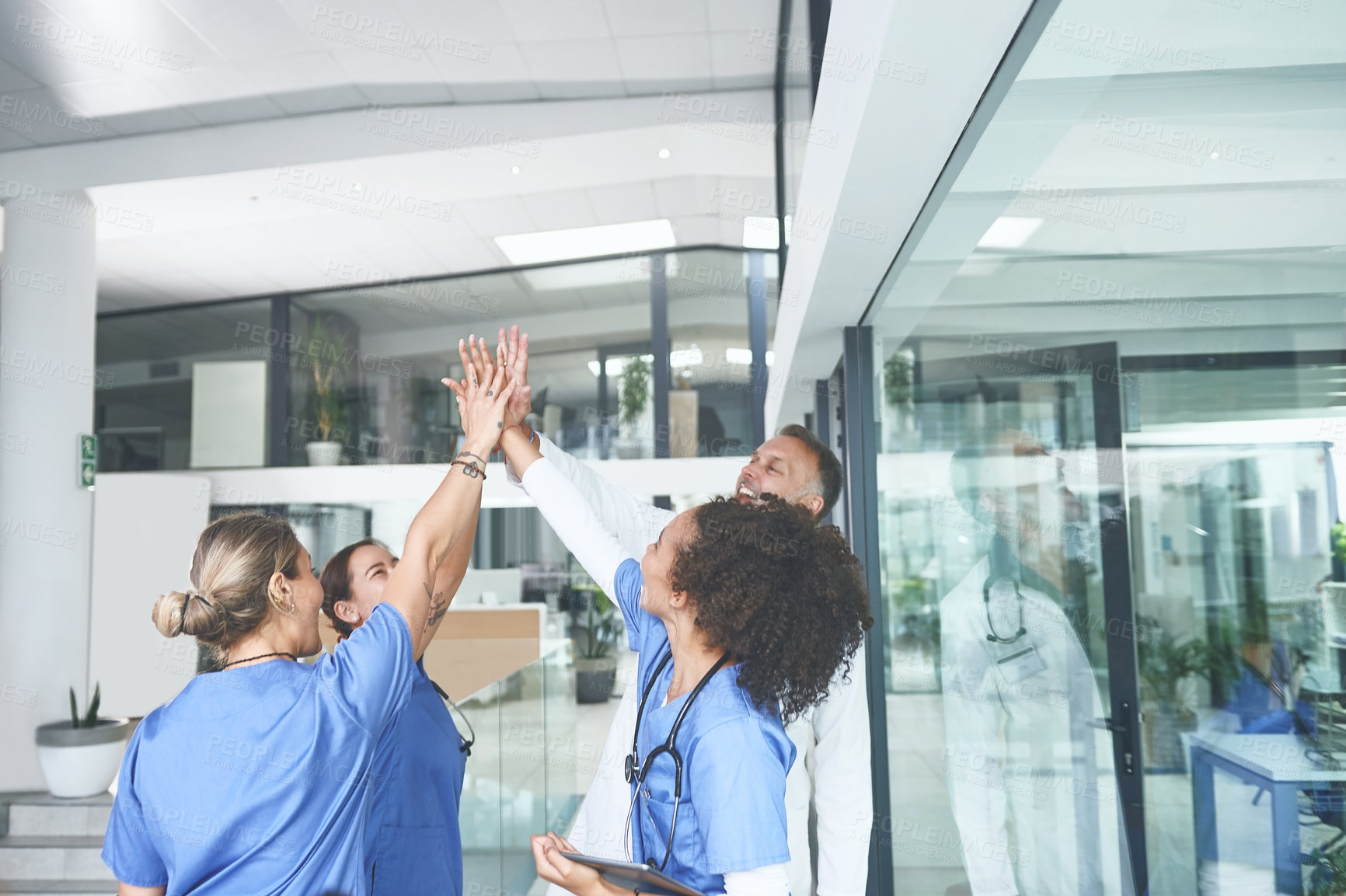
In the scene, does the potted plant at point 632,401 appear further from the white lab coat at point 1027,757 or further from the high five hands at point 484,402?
the high five hands at point 484,402

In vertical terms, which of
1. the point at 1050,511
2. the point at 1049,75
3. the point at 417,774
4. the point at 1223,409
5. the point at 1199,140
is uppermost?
the point at 1049,75

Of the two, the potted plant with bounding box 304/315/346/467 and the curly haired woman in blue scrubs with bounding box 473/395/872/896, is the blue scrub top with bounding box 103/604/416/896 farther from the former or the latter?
the potted plant with bounding box 304/315/346/467

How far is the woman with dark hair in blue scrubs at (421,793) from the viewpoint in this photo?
1688mm

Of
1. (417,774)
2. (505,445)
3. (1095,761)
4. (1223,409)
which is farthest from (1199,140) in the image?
(417,774)

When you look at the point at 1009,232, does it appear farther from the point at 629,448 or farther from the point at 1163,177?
the point at 629,448

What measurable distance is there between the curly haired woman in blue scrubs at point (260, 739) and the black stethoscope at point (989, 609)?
1229mm

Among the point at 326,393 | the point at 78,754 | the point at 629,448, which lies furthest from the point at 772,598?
the point at 326,393

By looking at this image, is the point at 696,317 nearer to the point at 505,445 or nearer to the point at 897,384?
the point at 897,384

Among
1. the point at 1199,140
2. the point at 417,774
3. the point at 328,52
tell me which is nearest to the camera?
the point at 1199,140

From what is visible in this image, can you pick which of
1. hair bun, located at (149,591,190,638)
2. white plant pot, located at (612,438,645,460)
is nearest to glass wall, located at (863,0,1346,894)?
hair bun, located at (149,591,190,638)

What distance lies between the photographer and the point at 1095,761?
5.35 feet

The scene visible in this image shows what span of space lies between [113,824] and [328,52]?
4.45m

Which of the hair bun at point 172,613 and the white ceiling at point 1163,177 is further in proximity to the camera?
the hair bun at point 172,613

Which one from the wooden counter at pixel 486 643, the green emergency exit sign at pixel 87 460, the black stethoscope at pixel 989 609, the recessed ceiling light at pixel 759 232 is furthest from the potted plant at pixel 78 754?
the recessed ceiling light at pixel 759 232
